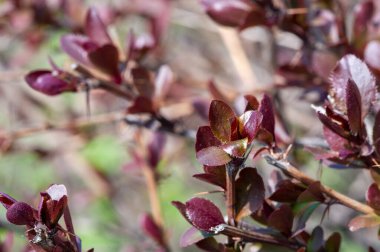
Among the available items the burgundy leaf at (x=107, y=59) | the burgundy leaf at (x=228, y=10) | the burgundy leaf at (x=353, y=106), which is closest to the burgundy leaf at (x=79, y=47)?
the burgundy leaf at (x=107, y=59)

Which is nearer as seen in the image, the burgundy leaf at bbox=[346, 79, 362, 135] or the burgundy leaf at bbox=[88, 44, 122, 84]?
the burgundy leaf at bbox=[346, 79, 362, 135]

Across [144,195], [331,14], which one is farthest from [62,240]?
[144,195]

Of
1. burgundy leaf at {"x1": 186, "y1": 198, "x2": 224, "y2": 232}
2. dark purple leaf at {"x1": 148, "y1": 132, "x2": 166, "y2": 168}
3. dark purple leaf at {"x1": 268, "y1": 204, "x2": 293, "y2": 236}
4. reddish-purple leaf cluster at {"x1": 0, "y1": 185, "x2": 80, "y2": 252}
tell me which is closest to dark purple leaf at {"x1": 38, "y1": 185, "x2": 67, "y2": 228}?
reddish-purple leaf cluster at {"x1": 0, "y1": 185, "x2": 80, "y2": 252}

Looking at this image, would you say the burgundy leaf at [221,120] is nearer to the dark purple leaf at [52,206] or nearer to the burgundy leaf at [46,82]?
the dark purple leaf at [52,206]

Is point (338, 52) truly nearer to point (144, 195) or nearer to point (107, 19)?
point (107, 19)

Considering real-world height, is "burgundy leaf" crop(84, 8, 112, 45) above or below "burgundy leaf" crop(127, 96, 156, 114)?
above

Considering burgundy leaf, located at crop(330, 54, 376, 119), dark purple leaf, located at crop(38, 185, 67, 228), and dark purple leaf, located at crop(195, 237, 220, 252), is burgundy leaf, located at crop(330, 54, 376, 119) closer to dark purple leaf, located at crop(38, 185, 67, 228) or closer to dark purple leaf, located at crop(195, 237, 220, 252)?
dark purple leaf, located at crop(195, 237, 220, 252)

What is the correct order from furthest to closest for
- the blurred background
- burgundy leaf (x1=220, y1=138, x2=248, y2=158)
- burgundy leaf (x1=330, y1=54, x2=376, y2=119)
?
the blurred background, burgundy leaf (x1=330, y1=54, x2=376, y2=119), burgundy leaf (x1=220, y1=138, x2=248, y2=158)
